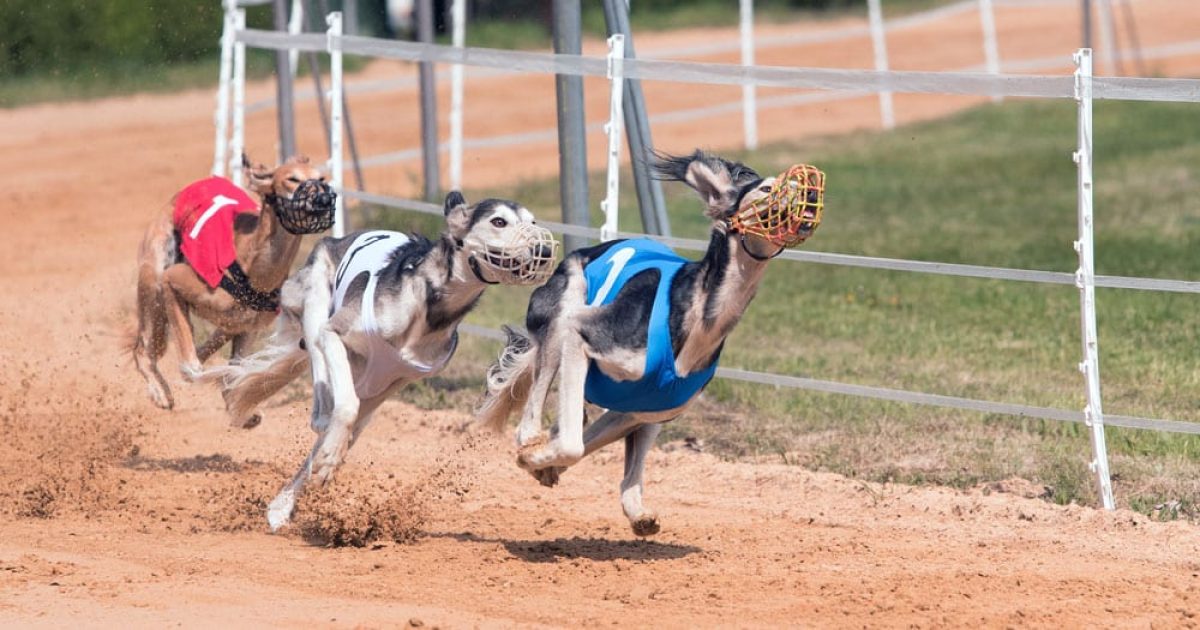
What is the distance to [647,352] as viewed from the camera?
18.2 feet

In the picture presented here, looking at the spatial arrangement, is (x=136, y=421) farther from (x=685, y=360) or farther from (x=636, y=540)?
(x=685, y=360)

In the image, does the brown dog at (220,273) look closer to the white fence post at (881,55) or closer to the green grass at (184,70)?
the green grass at (184,70)

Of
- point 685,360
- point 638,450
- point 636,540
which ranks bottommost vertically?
point 636,540

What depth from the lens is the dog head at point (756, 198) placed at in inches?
202

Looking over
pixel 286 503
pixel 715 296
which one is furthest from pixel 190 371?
pixel 715 296

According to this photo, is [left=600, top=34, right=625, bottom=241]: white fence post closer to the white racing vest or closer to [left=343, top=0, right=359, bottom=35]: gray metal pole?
the white racing vest

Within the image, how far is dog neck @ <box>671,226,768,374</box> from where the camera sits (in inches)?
215

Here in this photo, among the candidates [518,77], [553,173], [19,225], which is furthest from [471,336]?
[518,77]

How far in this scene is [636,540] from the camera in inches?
251

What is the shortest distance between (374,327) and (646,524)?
1.22 metres

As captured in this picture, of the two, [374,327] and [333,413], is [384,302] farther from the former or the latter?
[333,413]

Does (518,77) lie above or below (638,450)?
above

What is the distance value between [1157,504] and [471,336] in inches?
197

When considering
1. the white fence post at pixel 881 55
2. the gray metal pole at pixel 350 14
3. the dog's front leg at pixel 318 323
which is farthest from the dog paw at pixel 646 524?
the gray metal pole at pixel 350 14
